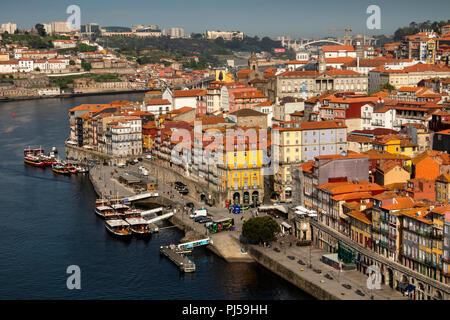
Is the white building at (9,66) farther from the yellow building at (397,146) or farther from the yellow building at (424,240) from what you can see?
the yellow building at (424,240)

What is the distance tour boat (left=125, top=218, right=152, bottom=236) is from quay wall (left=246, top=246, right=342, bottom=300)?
5259mm

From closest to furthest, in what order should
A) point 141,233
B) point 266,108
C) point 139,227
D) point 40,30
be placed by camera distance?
point 141,233 → point 139,227 → point 266,108 → point 40,30

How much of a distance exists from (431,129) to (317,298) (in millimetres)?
15688

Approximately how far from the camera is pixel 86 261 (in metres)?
25.6

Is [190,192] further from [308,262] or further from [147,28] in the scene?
[147,28]

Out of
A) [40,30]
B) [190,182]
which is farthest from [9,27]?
[190,182]

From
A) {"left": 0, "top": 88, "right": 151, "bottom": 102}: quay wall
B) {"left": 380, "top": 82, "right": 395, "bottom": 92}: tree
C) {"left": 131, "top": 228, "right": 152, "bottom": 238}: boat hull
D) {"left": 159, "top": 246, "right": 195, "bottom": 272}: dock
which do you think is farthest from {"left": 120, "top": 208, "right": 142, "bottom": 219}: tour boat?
{"left": 0, "top": 88, "right": 151, "bottom": 102}: quay wall

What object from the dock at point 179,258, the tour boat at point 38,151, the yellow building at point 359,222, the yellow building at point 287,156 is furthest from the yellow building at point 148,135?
the yellow building at point 359,222

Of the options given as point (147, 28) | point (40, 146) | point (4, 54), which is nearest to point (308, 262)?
point (40, 146)

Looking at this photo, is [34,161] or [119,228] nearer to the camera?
[119,228]

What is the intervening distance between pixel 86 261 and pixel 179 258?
3.41 m

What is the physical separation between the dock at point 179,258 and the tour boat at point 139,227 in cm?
239

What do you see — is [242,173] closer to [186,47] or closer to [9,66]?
[9,66]

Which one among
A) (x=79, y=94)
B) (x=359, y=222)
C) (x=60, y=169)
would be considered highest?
(x=79, y=94)
